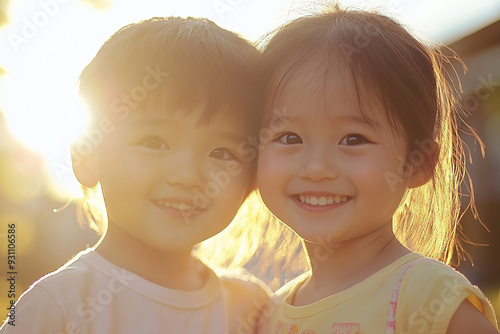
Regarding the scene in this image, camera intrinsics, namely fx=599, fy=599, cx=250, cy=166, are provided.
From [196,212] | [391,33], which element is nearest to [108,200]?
[196,212]

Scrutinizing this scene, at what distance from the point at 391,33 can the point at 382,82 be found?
23cm

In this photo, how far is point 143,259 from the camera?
2.12 metres

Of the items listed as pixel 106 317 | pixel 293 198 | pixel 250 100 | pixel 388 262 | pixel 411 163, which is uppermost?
pixel 250 100

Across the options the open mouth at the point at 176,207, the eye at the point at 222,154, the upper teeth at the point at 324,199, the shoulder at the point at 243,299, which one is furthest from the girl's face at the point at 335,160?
the shoulder at the point at 243,299

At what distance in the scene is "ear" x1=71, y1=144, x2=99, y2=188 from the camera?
83.8 inches

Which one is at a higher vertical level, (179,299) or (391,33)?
(391,33)

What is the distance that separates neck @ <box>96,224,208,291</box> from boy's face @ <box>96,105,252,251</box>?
54 mm

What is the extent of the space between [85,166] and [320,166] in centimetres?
85

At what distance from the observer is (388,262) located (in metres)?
1.96

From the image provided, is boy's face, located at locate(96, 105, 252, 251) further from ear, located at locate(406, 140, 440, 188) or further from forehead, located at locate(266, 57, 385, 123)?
ear, located at locate(406, 140, 440, 188)

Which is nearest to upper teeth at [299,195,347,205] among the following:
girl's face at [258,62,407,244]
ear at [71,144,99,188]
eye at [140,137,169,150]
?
girl's face at [258,62,407,244]

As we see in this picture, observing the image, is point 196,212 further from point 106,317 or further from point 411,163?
point 411,163

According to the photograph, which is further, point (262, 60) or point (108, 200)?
point (262, 60)

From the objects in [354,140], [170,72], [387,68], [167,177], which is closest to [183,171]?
[167,177]
